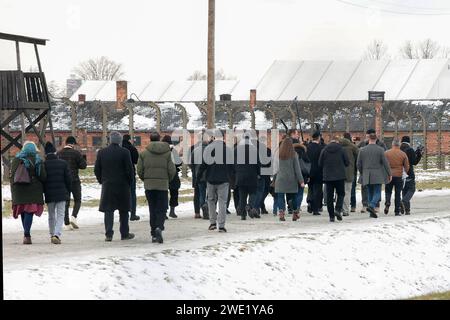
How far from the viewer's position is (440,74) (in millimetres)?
88375

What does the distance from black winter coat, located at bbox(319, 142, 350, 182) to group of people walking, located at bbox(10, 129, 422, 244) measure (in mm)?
20

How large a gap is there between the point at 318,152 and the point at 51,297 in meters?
12.3

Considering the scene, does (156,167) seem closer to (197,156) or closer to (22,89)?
(197,156)

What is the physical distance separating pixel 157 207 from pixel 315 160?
264 inches

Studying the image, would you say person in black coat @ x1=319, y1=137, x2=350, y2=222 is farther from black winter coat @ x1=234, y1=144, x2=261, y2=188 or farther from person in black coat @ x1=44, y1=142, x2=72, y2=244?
person in black coat @ x1=44, y1=142, x2=72, y2=244

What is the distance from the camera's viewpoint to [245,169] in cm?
2345

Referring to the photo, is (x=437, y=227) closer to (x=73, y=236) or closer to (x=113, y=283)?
(x=73, y=236)

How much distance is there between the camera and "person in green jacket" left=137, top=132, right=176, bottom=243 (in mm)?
18641

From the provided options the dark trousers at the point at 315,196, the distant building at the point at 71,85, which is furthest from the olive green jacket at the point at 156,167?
the distant building at the point at 71,85

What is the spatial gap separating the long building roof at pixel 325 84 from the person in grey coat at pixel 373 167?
62.7 meters

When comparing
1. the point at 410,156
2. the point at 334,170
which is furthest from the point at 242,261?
the point at 410,156

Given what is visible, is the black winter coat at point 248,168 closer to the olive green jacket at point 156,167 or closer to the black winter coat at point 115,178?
the olive green jacket at point 156,167

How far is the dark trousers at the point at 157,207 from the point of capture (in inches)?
736

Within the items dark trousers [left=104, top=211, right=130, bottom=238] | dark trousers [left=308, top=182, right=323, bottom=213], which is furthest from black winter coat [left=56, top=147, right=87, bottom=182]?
dark trousers [left=308, top=182, right=323, bottom=213]
